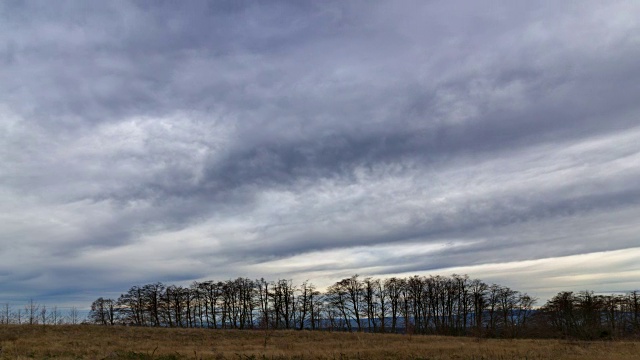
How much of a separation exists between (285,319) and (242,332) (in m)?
44.0

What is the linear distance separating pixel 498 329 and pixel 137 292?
8287 centimetres

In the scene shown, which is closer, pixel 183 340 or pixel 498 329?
pixel 183 340

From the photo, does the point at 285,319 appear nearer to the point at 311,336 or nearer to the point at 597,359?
the point at 311,336

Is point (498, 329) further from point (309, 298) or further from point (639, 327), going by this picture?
point (309, 298)

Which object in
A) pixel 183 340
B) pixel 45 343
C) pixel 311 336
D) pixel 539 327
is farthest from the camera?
pixel 539 327

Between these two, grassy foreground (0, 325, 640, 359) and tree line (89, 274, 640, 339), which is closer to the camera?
grassy foreground (0, 325, 640, 359)

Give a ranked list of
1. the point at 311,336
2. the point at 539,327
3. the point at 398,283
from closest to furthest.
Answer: the point at 311,336
the point at 539,327
the point at 398,283

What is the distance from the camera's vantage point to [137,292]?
107 m

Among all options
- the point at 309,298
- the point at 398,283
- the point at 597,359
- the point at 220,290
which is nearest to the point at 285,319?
the point at 309,298

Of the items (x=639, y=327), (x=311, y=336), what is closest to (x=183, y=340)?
(x=311, y=336)

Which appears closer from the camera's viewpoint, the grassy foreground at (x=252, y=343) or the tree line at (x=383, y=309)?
the grassy foreground at (x=252, y=343)

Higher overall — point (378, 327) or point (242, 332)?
point (242, 332)

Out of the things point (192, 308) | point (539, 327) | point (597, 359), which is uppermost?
point (597, 359)

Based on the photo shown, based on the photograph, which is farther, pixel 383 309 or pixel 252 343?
pixel 383 309
